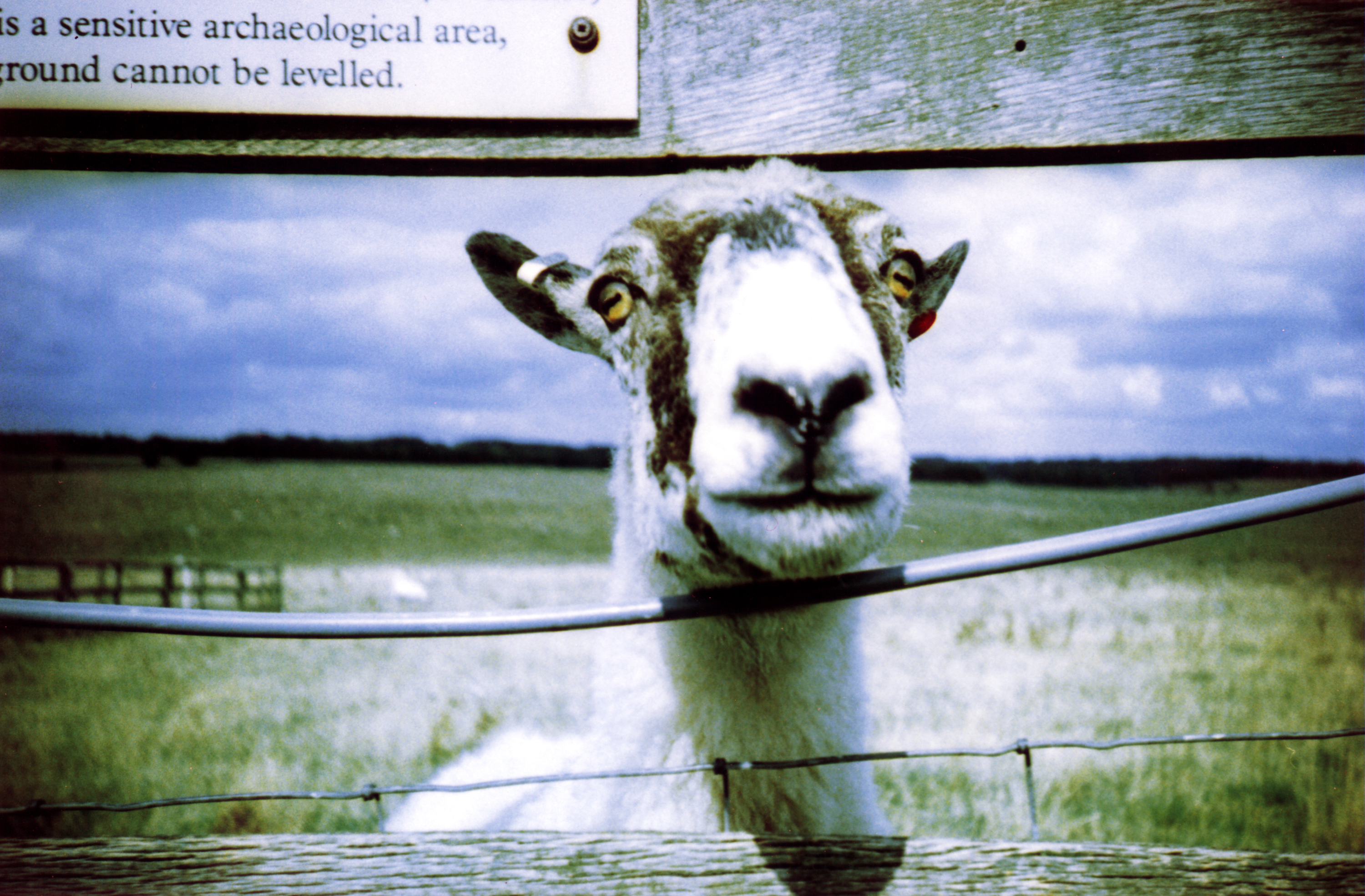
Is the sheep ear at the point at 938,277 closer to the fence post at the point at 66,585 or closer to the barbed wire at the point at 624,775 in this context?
the barbed wire at the point at 624,775

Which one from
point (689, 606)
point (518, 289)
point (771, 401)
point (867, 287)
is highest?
point (518, 289)

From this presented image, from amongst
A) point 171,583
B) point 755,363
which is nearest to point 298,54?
point 755,363

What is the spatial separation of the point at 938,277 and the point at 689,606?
150 cm

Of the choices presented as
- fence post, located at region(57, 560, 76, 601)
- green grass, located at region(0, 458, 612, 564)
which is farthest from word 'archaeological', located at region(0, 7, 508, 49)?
green grass, located at region(0, 458, 612, 564)

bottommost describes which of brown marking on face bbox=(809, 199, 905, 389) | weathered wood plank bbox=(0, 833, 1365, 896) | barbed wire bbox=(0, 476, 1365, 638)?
weathered wood plank bbox=(0, 833, 1365, 896)

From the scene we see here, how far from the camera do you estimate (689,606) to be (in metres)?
1.48

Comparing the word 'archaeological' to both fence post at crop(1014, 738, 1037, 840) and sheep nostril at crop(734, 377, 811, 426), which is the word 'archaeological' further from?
fence post at crop(1014, 738, 1037, 840)

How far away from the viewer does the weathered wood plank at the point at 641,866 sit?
4.84ft

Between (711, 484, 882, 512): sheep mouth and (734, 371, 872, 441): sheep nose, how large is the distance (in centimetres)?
11

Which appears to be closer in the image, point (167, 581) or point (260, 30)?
point (260, 30)

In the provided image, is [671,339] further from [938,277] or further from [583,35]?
[938,277]

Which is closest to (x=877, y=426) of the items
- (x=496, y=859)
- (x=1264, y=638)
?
(x=496, y=859)

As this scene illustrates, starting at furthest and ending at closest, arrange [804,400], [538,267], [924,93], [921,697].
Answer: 1. [921,697]
2. [538,267]
3. [924,93]
4. [804,400]

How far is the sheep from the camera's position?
142cm
